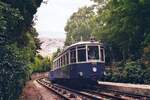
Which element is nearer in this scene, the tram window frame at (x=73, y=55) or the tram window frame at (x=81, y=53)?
the tram window frame at (x=81, y=53)

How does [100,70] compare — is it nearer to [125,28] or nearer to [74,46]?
[74,46]

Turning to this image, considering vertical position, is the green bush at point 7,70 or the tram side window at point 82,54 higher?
the tram side window at point 82,54

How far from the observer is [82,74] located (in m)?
27.2

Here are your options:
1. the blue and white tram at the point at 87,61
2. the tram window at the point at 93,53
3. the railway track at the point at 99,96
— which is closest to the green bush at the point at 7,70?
the railway track at the point at 99,96

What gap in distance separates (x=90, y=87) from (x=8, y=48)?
18600 mm

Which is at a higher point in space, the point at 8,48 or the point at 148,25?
the point at 148,25

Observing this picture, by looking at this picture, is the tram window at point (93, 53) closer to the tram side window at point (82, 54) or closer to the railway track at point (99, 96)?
the tram side window at point (82, 54)

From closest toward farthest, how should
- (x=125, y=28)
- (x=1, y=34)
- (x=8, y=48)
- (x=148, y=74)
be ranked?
(x=1, y=34)
(x=8, y=48)
(x=148, y=74)
(x=125, y=28)

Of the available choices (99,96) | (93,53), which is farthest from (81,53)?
(99,96)

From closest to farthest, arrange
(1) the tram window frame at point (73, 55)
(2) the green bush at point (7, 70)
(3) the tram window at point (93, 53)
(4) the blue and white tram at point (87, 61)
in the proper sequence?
(2) the green bush at point (7, 70), (4) the blue and white tram at point (87, 61), (3) the tram window at point (93, 53), (1) the tram window frame at point (73, 55)

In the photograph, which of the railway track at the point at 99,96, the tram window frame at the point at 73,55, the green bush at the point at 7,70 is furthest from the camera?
the tram window frame at the point at 73,55

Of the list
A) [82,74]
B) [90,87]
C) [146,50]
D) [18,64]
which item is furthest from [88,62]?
[18,64]

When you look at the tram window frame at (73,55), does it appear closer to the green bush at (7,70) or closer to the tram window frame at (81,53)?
the tram window frame at (81,53)

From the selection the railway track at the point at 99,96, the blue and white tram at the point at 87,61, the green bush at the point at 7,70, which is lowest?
the railway track at the point at 99,96
